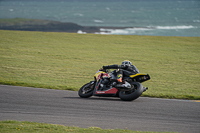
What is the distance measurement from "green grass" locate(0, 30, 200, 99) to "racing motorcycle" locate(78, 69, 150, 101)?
7.30 feet

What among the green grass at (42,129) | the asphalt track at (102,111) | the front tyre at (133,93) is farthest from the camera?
the front tyre at (133,93)

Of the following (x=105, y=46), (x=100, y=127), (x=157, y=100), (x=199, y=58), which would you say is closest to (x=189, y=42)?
(x=199, y=58)

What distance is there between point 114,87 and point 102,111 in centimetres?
Result: 183

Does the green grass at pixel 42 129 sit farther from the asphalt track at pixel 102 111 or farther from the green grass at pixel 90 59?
the green grass at pixel 90 59

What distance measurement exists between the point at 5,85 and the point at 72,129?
318 inches

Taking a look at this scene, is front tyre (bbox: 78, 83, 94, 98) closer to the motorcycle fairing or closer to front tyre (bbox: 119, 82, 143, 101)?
the motorcycle fairing

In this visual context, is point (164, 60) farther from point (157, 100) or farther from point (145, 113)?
point (145, 113)

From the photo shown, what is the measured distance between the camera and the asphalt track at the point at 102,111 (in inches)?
338

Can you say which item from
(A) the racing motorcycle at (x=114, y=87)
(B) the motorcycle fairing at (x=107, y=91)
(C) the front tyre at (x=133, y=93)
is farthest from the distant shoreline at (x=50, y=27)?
(C) the front tyre at (x=133, y=93)

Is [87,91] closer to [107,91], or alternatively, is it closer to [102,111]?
[107,91]

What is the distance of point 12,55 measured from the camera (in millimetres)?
23891

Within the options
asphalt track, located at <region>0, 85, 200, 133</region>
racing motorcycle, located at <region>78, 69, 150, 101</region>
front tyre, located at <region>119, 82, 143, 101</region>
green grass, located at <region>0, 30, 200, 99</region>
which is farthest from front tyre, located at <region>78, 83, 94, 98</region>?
green grass, located at <region>0, 30, 200, 99</region>

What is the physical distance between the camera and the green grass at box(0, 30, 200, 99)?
15742 mm

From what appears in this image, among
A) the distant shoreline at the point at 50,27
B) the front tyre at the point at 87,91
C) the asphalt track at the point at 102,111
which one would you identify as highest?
the distant shoreline at the point at 50,27
